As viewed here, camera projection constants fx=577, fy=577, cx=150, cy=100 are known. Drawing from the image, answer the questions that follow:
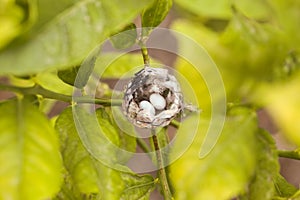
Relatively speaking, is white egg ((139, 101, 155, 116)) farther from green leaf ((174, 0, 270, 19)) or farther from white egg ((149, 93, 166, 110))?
green leaf ((174, 0, 270, 19))

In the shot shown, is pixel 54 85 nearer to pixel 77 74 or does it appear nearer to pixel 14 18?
pixel 77 74

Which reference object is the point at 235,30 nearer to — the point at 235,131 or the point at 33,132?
the point at 235,131

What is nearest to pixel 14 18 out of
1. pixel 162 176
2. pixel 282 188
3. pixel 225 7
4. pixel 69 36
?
pixel 69 36

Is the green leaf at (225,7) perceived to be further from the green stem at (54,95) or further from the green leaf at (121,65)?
the green leaf at (121,65)

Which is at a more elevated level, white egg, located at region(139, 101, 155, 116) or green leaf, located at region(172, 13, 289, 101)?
green leaf, located at region(172, 13, 289, 101)

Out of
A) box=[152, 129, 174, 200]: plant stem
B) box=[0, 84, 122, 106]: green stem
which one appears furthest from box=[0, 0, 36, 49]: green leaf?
box=[152, 129, 174, 200]: plant stem

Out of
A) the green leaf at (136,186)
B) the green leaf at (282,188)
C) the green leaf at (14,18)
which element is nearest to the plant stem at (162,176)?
the green leaf at (136,186)
